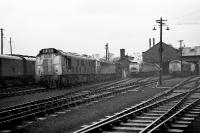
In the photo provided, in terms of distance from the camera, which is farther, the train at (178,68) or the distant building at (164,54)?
the distant building at (164,54)

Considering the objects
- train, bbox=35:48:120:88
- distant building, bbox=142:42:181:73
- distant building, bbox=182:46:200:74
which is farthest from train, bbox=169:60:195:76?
train, bbox=35:48:120:88

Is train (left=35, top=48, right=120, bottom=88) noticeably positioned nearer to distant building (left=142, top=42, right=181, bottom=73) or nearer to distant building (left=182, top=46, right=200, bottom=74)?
distant building (left=142, top=42, right=181, bottom=73)

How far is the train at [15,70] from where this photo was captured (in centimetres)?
2608

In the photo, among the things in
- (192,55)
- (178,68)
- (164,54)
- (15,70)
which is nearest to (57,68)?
(15,70)

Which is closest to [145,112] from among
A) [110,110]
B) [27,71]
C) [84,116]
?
[110,110]

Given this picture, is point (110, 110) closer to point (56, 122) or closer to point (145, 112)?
point (145, 112)

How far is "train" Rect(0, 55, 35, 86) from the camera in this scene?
2608cm

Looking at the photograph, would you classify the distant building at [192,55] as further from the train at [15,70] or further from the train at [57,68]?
the train at [15,70]

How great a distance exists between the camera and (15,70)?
28.5 metres

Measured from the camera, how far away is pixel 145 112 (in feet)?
37.9

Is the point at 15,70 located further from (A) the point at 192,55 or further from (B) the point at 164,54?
(A) the point at 192,55


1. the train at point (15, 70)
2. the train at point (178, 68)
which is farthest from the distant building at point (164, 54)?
the train at point (15, 70)

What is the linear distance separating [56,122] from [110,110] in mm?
3234

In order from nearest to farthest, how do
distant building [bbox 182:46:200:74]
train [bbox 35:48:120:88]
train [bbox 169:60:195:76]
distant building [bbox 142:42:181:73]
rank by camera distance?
train [bbox 35:48:120:88] → train [bbox 169:60:195:76] → distant building [bbox 142:42:181:73] → distant building [bbox 182:46:200:74]
